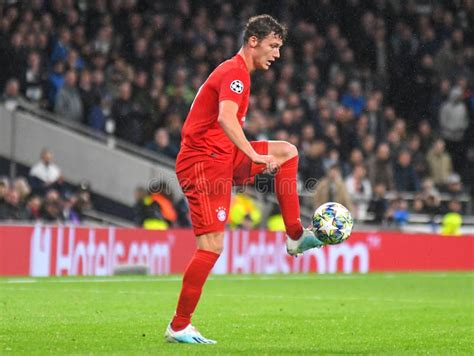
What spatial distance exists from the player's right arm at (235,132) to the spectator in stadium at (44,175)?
11259mm

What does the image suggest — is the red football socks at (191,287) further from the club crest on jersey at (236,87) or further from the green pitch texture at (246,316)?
the club crest on jersey at (236,87)

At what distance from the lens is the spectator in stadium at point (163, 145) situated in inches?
843

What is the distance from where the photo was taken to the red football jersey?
8.54 m

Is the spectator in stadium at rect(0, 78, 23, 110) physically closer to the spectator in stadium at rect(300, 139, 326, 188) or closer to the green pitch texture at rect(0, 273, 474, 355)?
the green pitch texture at rect(0, 273, 474, 355)

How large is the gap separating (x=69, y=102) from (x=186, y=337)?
12841mm

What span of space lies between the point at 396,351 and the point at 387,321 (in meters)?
2.59

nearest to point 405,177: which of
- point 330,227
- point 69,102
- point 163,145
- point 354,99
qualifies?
point 354,99

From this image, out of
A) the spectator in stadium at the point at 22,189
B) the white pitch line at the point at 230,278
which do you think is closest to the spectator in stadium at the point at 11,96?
the spectator in stadium at the point at 22,189

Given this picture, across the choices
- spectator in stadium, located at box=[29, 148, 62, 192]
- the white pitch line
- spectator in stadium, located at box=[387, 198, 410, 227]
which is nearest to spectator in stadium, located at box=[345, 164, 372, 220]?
spectator in stadium, located at box=[387, 198, 410, 227]

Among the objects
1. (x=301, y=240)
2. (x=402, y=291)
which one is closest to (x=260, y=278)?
(x=402, y=291)

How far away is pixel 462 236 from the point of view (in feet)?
73.2

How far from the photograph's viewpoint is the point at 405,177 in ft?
79.3

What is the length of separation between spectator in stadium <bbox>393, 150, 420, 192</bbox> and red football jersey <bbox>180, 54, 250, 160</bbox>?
15668 mm

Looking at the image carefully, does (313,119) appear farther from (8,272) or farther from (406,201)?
(8,272)
